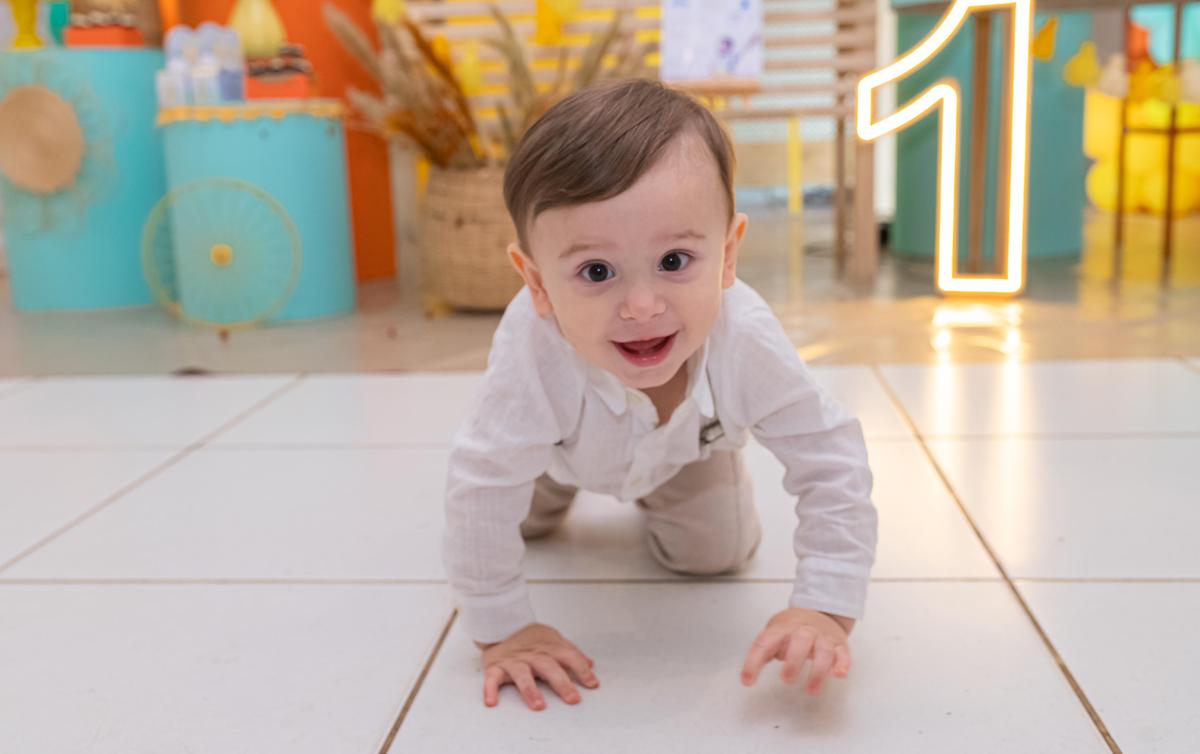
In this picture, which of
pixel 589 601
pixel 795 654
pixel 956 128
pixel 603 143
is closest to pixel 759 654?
pixel 795 654

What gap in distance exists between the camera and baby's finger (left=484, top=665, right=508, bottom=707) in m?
0.81

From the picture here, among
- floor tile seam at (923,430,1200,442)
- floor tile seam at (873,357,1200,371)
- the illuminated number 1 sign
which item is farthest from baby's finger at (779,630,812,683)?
the illuminated number 1 sign

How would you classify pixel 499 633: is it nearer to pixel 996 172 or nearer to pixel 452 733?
pixel 452 733

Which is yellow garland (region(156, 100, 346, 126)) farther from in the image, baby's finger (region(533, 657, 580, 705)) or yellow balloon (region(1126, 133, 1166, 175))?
yellow balloon (region(1126, 133, 1166, 175))

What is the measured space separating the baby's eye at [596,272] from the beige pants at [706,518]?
31 centimetres

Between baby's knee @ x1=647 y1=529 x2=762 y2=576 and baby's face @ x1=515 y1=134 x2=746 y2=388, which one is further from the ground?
baby's face @ x1=515 y1=134 x2=746 y2=388

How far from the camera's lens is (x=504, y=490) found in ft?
2.79

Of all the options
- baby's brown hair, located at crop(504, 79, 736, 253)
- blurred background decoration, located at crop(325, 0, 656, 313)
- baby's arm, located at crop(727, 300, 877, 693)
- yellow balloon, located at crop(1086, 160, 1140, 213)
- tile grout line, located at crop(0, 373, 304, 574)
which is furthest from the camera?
yellow balloon, located at crop(1086, 160, 1140, 213)

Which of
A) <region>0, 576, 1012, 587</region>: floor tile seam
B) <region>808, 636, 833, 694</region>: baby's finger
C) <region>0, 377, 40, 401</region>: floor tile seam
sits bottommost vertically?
<region>0, 576, 1012, 587</region>: floor tile seam

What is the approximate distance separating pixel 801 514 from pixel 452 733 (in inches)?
11.6

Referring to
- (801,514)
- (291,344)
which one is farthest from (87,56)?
(801,514)

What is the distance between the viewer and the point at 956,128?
207 centimetres

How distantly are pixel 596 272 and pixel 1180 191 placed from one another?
3342 millimetres

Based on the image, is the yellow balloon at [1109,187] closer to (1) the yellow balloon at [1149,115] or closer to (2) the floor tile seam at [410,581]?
(1) the yellow balloon at [1149,115]
